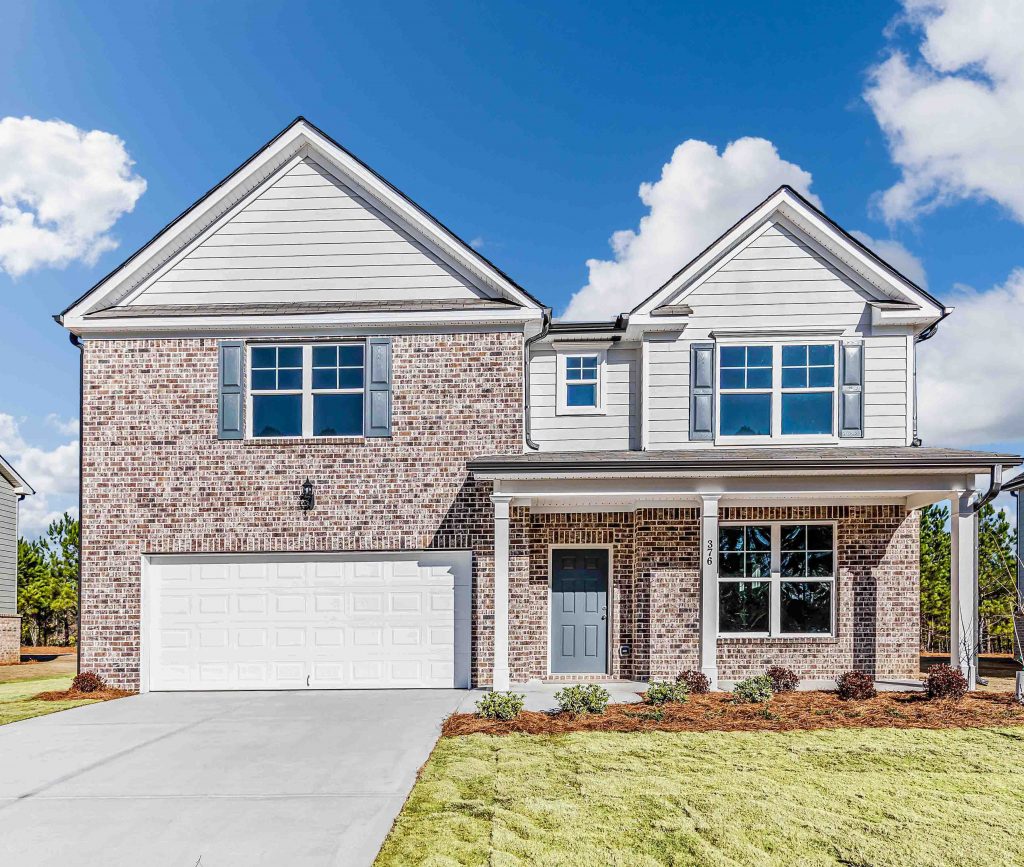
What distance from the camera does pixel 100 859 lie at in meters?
5.36

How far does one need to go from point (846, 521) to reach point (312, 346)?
9.01m

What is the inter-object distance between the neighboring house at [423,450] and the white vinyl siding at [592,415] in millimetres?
440

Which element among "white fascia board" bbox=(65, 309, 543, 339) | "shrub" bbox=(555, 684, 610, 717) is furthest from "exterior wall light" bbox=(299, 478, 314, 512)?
"shrub" bbox=(555, 684, 610, 717)

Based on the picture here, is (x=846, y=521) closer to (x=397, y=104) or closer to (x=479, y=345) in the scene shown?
(x=479, y=345)

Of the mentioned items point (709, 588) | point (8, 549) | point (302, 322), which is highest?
point (302, 322)

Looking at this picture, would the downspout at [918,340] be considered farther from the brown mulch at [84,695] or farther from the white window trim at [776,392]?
the brown mulch at [84,695]

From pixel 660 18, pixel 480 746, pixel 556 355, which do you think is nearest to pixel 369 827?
pixel 480 746

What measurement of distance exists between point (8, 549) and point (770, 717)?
20714mm

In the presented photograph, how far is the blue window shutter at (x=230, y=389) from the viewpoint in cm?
1247

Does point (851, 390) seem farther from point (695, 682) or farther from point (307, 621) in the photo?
point (307, 621)

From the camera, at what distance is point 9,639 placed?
2038cm

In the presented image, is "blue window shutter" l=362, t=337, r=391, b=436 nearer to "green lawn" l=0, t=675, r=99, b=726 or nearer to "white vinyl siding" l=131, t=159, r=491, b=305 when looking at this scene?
"white vinyl siding" l=131, t=159, r=491, b=305

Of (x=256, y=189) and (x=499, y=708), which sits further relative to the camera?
(x=256, y=189)

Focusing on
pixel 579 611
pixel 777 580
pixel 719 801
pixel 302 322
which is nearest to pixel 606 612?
pixel 579 611
